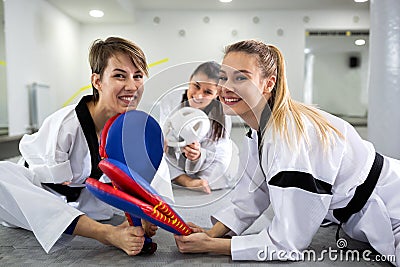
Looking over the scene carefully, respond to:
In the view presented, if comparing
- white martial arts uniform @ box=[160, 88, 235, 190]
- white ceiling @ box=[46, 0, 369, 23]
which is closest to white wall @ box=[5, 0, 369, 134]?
white ceiling @ box=[46, 0, 369, 23]

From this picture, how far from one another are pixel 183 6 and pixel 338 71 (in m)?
3.26

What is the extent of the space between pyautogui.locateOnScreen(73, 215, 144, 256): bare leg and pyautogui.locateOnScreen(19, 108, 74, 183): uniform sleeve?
0.78 feet

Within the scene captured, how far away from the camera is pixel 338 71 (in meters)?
7.11

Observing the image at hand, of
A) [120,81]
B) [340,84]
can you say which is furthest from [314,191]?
[340,84]

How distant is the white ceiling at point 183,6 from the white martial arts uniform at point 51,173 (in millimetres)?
4014

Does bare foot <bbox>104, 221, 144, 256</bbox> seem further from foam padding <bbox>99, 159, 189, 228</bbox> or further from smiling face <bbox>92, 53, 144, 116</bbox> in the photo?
smiling face <bbox>92, 53, 144, 116</bbox>

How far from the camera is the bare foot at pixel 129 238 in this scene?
3.41ft

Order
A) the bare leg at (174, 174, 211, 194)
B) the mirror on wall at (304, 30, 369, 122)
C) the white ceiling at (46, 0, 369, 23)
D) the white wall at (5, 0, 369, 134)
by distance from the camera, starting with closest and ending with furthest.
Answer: the bare leg at (174, 174, 211, 194) → the white ceiling at (46, 0, 369, 23) → the white wall at (5, 0, 369, 134) → the mirror on wall at (304, 30, 369, 122)

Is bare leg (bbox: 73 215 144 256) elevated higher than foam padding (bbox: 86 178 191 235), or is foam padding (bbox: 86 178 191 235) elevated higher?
foam padding (bbox: 86 178 191 235)

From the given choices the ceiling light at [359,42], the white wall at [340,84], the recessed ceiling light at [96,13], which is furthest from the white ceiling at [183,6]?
the white wall at [340,84]

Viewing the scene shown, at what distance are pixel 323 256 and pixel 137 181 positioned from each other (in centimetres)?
59

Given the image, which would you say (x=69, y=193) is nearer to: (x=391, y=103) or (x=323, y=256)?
(x=323, y=256)

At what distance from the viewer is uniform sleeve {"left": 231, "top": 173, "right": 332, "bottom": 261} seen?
0.93 meters

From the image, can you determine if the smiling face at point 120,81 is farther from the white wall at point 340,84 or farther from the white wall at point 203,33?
the white wall at point 340,84
